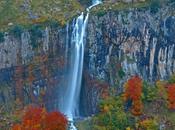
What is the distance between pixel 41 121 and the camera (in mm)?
Result: 69312

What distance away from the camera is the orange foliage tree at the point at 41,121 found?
68688 mm

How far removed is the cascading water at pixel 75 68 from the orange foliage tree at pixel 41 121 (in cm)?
809

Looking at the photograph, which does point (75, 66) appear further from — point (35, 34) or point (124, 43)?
point (124, 43)

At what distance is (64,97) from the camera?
7850 cm

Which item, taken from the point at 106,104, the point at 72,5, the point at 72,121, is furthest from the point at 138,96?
the point at 72,5

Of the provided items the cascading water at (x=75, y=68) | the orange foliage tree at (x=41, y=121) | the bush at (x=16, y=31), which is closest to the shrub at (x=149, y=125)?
the orange foliage tree at (x=41, y=121)

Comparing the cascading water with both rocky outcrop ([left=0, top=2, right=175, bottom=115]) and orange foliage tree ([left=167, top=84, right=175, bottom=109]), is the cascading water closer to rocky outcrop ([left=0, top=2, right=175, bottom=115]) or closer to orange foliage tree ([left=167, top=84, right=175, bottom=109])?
rocky outcrop ([left=0, top=2, right=175, bottom=115])

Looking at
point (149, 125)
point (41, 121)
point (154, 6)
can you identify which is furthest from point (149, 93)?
point (41, 121)

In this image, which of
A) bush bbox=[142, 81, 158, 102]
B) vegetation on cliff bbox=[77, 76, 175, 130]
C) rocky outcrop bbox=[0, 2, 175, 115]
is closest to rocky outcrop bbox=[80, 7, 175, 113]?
rocky outcrop bbox=[0, 2, 175, 115]

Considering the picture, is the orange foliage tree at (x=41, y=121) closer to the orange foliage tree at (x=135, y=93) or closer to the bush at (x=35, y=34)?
the orange foliage tree at (x=135, y=93)

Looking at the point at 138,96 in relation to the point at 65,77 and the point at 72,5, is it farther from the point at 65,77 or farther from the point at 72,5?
the point at 72,5

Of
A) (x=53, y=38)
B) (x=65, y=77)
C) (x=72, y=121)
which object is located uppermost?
(x=53, y=38)

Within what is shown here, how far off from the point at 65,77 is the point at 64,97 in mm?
2584

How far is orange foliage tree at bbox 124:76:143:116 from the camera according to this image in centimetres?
7375
